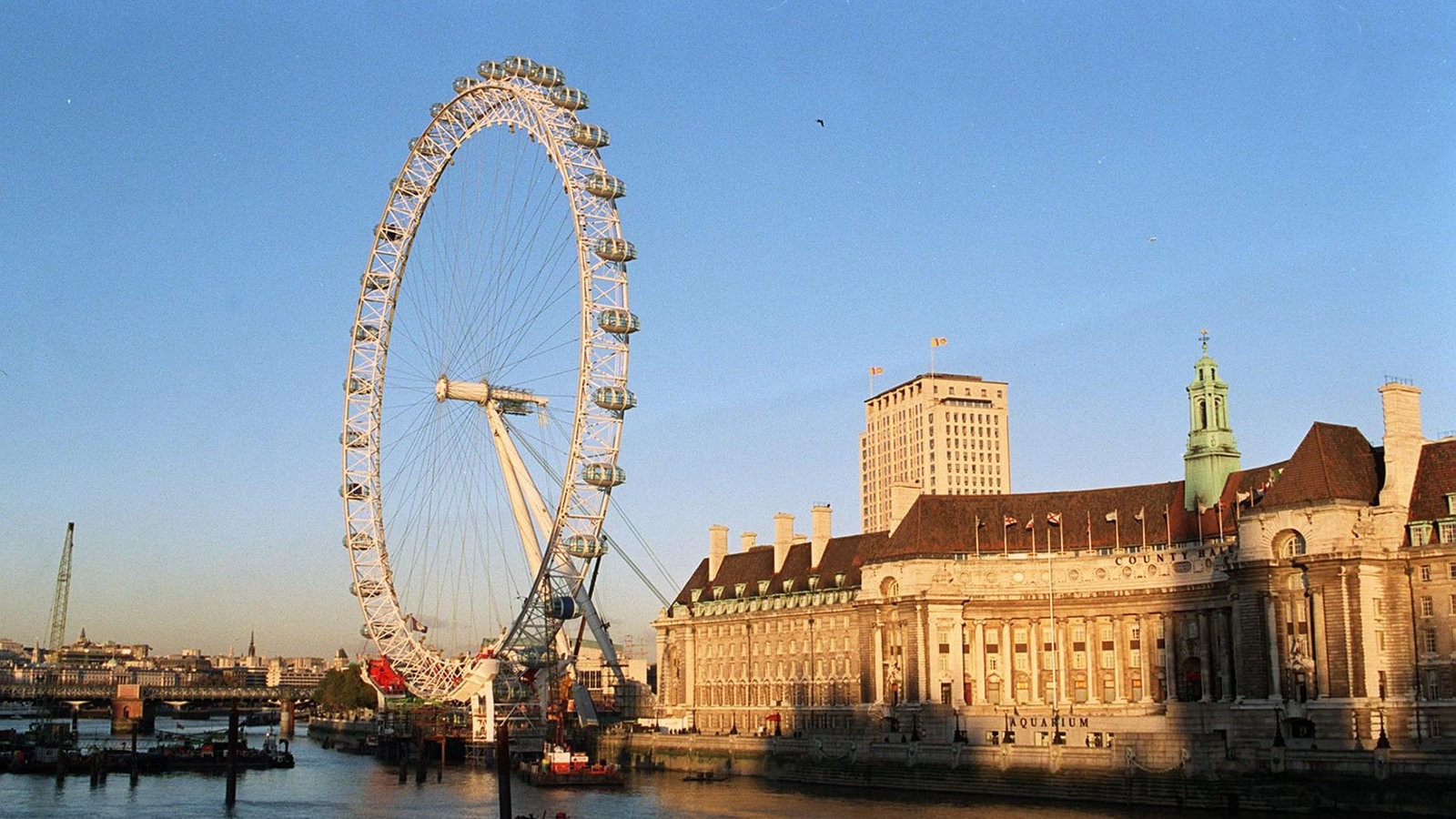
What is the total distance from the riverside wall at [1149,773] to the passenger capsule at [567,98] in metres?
41.4

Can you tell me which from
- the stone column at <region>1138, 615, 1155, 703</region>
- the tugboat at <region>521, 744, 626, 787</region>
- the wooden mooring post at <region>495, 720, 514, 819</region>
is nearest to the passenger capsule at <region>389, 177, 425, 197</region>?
the tugboat at <region>521, 744, 626, 787</region>

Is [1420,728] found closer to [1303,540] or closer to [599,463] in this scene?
[1303,540]

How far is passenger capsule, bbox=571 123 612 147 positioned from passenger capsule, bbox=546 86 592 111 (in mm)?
1145

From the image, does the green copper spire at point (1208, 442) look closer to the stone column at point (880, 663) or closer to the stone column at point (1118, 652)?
the stone column at point (1118, 652)

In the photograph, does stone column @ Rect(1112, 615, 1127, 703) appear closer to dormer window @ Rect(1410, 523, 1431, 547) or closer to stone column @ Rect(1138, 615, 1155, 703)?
stone column @ Rect(1138, 615, 1155, 703)

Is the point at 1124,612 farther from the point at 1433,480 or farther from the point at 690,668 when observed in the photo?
the point at 690,668

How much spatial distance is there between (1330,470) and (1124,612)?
21839mm

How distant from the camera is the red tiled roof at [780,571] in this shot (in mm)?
122125

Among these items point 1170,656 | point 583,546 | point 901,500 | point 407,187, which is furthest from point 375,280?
point 1170,656

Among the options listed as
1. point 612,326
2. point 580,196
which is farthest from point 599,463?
point 580,196

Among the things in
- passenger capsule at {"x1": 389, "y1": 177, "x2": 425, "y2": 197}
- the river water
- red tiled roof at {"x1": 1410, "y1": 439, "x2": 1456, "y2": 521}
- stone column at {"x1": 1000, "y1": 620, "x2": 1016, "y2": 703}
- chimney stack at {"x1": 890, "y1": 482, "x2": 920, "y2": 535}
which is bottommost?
the river water

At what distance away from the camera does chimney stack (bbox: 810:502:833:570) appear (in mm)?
127000

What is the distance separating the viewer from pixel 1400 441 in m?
84.6

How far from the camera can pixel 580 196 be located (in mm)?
96125
